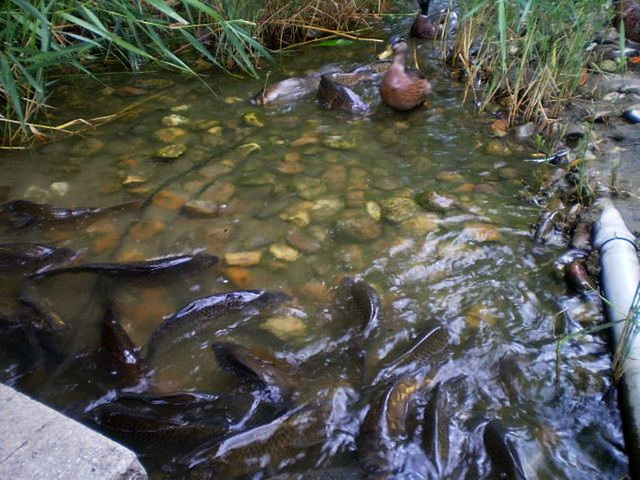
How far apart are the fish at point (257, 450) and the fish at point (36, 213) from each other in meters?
1.92

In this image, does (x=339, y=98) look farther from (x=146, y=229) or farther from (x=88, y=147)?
(x=146, y=229)

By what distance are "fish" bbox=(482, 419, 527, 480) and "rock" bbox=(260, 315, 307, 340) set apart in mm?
983

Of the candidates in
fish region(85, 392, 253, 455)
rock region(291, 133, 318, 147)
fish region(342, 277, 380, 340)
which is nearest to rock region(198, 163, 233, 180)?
rock region(291, 133, 318, 147)

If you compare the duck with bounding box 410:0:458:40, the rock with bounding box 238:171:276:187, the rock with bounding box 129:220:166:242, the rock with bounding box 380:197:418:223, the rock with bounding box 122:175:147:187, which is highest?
the duck with bounding box 410:0:458:40

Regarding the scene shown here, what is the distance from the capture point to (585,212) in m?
3.79

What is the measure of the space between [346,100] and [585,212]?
2.12m

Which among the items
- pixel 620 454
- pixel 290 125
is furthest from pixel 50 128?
pixel 620 454

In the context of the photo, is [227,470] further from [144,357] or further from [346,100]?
[346,100]

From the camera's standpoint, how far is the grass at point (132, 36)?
11.7ft

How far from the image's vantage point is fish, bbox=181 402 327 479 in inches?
87.4

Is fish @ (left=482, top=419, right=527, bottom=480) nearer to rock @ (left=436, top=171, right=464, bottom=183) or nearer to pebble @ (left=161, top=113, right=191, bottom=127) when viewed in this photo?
rock @ (left=436, top=171, right=464, bottom=183)

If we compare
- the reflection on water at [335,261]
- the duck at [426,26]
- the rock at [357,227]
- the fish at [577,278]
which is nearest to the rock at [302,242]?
the reflection on water at [335,261]

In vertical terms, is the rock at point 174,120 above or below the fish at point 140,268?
above

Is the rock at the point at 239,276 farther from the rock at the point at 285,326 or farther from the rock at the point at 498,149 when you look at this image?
the rock at the point at 498,149
